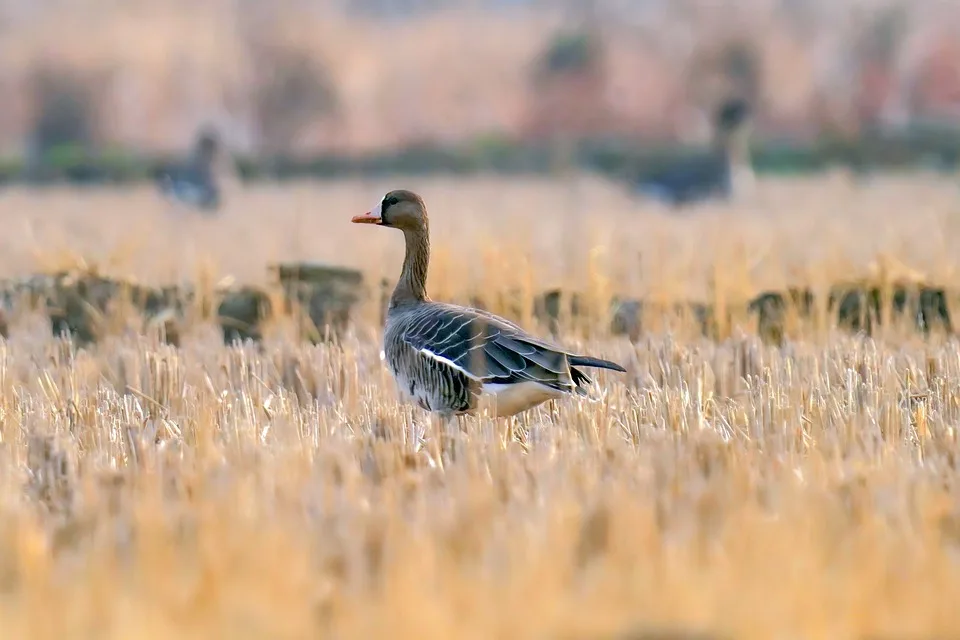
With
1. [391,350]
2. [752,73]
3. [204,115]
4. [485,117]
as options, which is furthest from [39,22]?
[391,350]

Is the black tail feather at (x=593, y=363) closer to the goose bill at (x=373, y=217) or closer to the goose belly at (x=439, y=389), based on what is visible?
the goose belly at (x=439, y=389)

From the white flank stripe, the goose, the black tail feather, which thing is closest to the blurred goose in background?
the goose

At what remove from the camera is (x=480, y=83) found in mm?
34344

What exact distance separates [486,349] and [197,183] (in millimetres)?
11947

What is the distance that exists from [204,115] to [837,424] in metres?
27.6

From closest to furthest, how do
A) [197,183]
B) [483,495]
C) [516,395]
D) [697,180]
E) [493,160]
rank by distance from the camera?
[483,495] → [516,395] → [197,183] → [697,180] → [493,160]

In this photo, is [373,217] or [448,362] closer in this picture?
[448,362]

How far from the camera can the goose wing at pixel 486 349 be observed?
18.8ft

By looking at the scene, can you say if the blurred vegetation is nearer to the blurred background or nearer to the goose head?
the blurred background

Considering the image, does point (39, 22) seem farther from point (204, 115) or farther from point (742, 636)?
point (742, 636)

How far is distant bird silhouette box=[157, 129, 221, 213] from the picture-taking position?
1689 cm

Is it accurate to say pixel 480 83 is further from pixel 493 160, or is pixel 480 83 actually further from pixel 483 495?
pixel 483 495

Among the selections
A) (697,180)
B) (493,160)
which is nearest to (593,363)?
(697,180)

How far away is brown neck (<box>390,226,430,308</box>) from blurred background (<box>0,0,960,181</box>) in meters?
18.5
